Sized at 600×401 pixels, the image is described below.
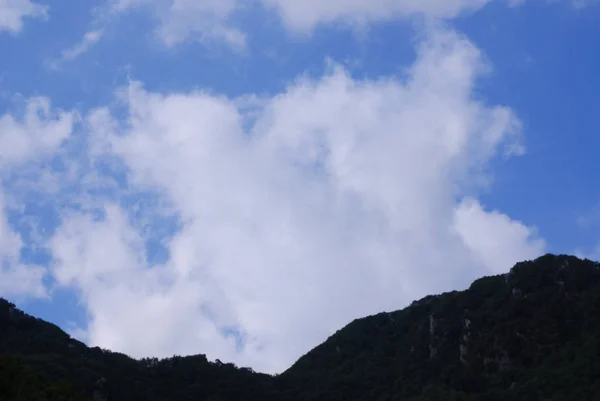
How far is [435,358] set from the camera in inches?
3698

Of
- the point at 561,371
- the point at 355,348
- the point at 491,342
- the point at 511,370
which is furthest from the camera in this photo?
the point at 355,348

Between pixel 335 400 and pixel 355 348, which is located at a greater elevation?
pixel 355 348

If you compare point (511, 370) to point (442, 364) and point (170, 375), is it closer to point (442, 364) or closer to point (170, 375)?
point (442, 364)

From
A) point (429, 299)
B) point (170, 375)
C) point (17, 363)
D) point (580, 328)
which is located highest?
point (429, 299)

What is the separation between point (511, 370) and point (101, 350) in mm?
→ 48869

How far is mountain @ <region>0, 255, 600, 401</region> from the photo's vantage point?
3162 inches

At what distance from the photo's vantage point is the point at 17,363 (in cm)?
4006

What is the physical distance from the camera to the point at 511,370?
84.3 meters

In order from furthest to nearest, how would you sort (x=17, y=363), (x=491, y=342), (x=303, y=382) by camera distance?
1. (x=303, y=382)
2. (x=491, y=342)
3. (x=17, y=363)

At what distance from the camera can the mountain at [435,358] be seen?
80.3 m

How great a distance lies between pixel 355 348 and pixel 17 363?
2797 inches

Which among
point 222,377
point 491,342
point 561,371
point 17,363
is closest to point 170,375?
point 222,377

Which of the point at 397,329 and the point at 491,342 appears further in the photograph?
the point at 397,329

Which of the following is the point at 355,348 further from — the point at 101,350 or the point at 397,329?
the point at 101,350
